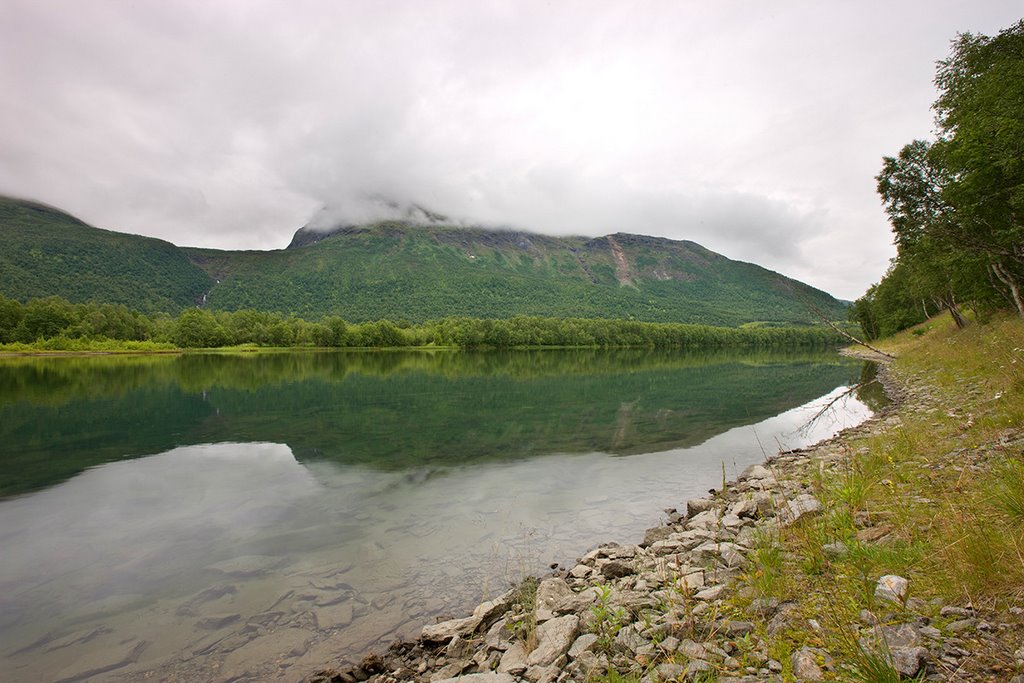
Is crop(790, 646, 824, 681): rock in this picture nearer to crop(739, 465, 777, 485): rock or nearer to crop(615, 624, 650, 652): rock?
crop(615, 624, 650, 652): rock

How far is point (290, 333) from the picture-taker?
5984 inches

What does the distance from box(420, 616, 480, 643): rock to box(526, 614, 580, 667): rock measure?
4.50 feet

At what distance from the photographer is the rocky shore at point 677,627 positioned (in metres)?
4.15

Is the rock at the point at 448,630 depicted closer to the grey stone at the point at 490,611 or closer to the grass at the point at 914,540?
the grey stone at the point at 490,611

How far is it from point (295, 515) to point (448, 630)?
814 centimetres

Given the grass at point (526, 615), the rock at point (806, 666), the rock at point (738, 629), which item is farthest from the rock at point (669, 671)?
the grass at point (526, 615)

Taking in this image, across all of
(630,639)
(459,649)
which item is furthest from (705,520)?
(459,649)

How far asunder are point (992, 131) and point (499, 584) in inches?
875

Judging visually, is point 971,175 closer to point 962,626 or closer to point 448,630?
point 962,626

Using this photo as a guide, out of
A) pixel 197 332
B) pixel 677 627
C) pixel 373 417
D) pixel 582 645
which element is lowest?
pixel 373 417

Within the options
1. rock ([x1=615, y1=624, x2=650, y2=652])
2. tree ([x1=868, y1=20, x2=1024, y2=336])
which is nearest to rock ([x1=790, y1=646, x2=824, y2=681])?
rock ([x1=615, y1=624, x2=650, y2=652])

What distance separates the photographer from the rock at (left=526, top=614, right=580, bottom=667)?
5727 millimetres

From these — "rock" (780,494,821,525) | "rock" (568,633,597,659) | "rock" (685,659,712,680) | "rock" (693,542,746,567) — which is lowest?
"rock" (568,633,597,659)

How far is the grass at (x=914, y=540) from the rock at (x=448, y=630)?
163 inches
